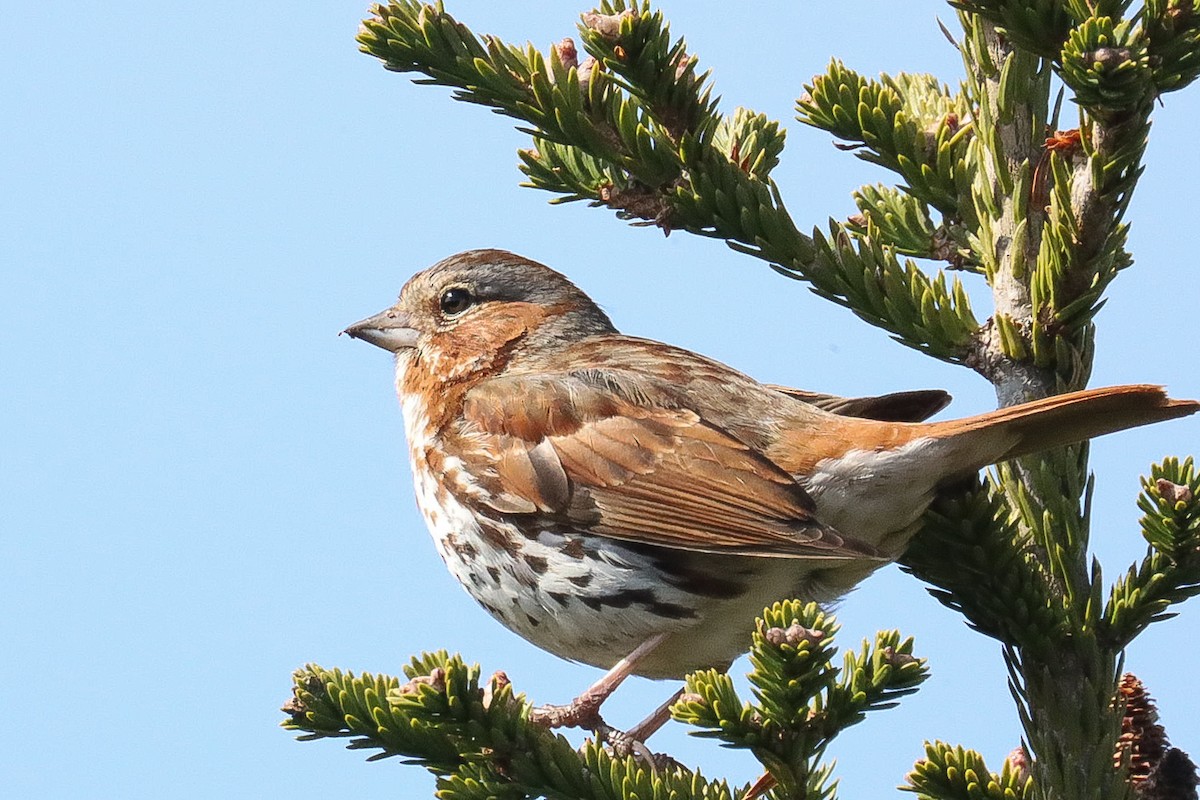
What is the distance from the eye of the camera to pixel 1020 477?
3219 millimetres

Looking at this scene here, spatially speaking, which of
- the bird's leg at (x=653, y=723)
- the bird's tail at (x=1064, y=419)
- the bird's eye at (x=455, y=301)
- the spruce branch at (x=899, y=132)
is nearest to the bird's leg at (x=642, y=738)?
the bird's leg at (x=653, y=723)

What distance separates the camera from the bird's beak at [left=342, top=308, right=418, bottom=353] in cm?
461

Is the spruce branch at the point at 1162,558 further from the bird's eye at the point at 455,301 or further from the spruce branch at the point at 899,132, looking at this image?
the bird's eye at the point at 455,301

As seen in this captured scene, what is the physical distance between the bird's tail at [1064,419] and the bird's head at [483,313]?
5.54ft

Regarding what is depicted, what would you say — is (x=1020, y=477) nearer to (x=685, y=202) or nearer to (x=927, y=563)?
(x=927, y=563)

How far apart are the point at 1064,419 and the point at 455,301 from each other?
87.6 inches

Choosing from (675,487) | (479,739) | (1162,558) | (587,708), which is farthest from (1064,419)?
(479,739)

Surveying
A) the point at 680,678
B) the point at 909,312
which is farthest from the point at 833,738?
the point at 680,678

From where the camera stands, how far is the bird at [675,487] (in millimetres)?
3217

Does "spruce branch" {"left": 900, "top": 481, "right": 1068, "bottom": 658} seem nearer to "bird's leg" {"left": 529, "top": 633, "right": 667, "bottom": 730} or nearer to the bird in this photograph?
the bird

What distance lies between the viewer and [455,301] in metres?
4.60

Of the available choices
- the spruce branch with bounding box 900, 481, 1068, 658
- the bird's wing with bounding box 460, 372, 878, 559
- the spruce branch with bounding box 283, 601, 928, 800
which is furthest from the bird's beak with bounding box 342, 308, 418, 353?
the spruce branch with bounding box 283, 601, 928, 800

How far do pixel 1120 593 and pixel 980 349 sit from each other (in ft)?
1.97

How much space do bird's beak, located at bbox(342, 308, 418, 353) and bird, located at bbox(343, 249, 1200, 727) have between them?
57 cm
